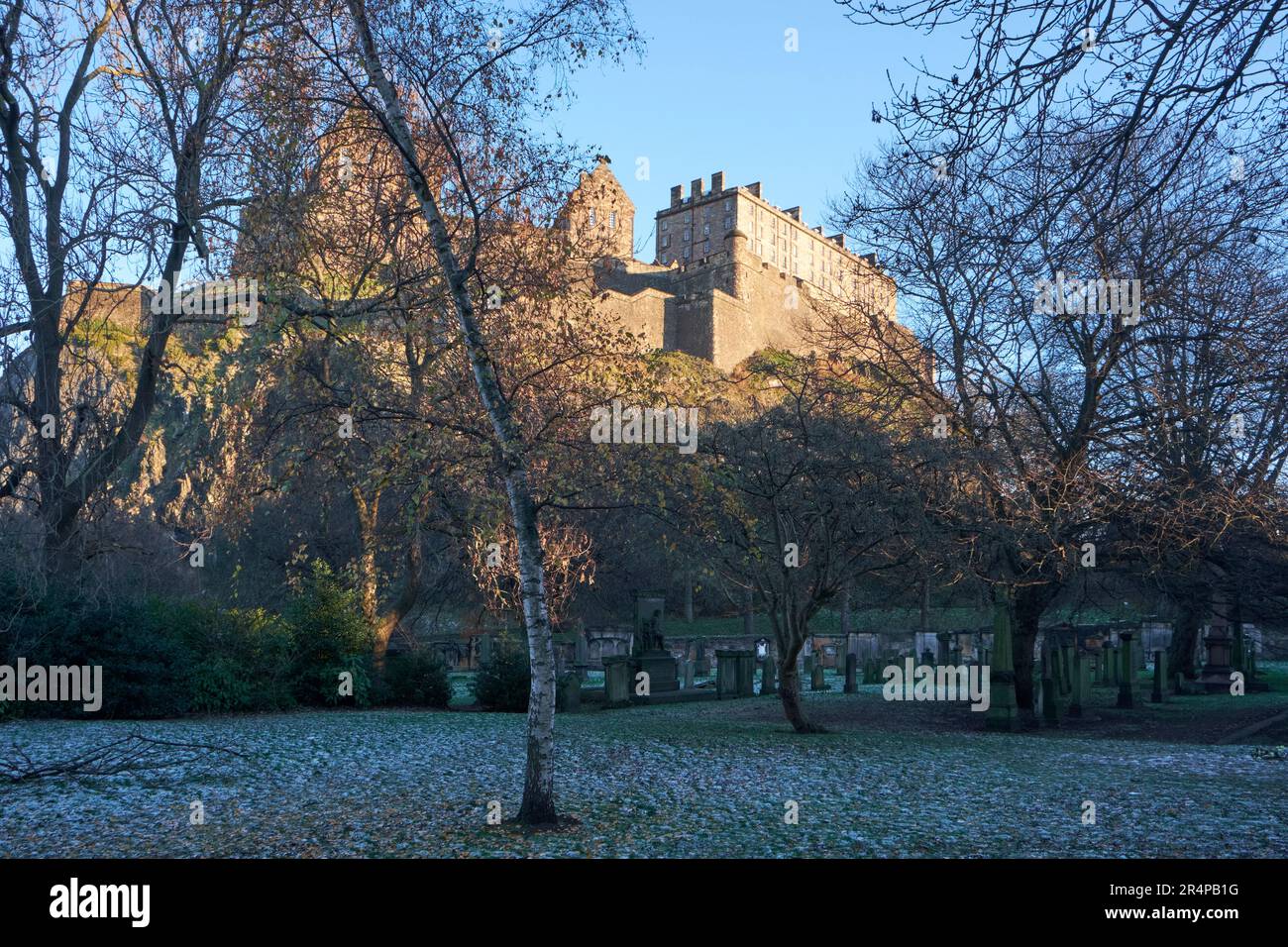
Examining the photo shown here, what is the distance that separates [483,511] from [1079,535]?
10.6 metres

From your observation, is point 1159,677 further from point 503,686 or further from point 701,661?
point 701,661

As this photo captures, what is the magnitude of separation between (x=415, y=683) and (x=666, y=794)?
39.8 ft

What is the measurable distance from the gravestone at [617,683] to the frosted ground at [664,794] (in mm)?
4954

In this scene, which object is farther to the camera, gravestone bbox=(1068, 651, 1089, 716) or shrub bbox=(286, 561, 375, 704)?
shrub bbox=(286, 561, 375, 704)

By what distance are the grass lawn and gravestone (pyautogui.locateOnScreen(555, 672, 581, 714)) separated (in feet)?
12.8

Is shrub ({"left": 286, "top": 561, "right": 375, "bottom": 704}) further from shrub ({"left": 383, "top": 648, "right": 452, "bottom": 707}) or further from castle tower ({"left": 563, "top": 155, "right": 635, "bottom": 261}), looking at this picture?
castle tower ({"left": 563, "top": 155, "right": 635, "bottom": 261})

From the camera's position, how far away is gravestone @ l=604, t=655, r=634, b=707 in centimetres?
2104

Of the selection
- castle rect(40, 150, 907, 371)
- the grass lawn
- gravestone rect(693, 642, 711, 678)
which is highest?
castle rect(40, 150, 907, 371)

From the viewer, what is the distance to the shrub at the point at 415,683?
67.9 ft

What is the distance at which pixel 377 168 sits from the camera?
33.8ft

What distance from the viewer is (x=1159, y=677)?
22016 mm

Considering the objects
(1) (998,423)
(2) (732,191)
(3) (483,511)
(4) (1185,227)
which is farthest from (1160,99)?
(2) (732,191)

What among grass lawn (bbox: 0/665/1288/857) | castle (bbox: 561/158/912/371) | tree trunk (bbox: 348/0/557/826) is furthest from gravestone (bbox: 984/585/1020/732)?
castle (bbox: 561/158/912/371)

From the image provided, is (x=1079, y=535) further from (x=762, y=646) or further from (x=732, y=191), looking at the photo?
(x=732, y=191)
